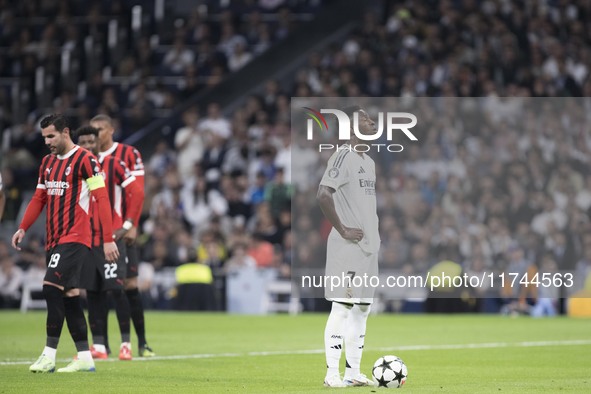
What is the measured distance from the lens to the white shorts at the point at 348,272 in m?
10.5

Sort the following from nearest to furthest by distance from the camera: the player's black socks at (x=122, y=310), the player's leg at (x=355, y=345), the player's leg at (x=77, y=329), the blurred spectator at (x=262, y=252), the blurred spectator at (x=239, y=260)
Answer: the player's leg at (x=355, y=345) → the player's leg at (x=77, y=329) → the player's black socks at (x=122, y=310) → the blurred spectator at (x=239, y=260) → the blurred spectator at (x=262, y=252)

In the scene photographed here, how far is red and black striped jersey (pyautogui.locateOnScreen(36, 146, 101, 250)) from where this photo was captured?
1166 centimetres

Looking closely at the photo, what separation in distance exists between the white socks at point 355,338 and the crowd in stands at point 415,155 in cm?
1200

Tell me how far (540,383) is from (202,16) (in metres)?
23.3

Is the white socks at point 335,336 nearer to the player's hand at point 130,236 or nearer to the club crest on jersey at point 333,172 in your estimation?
the club crest on jersey at point 333,172

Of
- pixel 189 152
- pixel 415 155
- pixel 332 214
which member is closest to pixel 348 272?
pixel 332 214

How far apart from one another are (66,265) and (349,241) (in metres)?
2.74

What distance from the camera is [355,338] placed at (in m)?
10.8

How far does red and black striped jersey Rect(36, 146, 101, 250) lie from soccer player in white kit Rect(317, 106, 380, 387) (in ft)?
8.01

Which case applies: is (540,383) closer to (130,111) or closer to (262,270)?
(262,270)

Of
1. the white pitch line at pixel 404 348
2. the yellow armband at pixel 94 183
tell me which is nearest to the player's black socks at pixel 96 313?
the white pitch line at pixel 404 348

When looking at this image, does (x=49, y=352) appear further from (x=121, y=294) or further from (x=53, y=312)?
(x=121, y=294)

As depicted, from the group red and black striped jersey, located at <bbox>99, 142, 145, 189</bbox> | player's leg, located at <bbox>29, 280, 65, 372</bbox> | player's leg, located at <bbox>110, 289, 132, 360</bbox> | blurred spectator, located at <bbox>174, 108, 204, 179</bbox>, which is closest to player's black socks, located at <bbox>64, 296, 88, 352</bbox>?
player's leg, located at <bbox>29, 280, 65, 372</bbox>

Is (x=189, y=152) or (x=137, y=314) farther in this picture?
(x=189, y=152)
